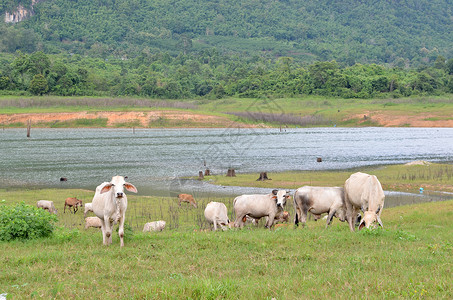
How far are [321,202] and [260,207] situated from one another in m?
2.13

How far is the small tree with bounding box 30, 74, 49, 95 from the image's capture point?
12975 cm

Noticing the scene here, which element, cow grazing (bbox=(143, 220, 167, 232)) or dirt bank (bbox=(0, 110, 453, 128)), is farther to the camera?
dirt bank (bbox=(0, 110, 453, 128))

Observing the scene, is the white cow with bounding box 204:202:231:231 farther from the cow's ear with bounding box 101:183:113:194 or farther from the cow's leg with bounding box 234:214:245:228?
the cow's ear with bounding box 101:183:113:194

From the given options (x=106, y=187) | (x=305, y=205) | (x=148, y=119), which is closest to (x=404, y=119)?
(x=148, y=119)

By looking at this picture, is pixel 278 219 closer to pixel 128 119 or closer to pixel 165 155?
pixel 165 155

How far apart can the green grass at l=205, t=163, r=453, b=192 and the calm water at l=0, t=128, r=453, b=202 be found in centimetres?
326

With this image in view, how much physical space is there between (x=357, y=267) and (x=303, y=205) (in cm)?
838

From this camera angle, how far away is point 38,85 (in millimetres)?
129750

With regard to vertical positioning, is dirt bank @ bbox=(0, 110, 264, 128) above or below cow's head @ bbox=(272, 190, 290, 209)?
below

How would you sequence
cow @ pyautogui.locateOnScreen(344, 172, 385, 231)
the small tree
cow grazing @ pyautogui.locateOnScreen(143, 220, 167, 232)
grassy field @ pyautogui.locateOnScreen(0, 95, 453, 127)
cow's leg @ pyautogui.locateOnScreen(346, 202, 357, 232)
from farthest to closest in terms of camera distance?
the small tree, grassy field @ pyautogui.locateOnScreen(0, 95, 453, 127), cow grazing @ pyautogui.locateOnScreen(143, 220, 167, 232), cow's leg @ pyautogui.locateOnScreen(346, 202, 357, 232), cow @ pyautogui.locateOnScreen(344, 172, 385, 231)

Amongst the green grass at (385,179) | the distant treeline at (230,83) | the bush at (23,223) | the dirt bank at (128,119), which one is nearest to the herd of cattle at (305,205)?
the bush at (23,223)

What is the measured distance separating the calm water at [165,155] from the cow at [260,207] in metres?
16.6

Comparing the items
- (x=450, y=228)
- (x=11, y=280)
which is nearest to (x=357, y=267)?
(x=11, y=280)

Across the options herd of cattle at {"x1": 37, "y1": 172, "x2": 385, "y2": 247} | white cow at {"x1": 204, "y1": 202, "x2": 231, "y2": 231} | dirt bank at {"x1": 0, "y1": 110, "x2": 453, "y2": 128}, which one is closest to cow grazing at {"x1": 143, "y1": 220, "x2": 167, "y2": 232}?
herd of cattle at {"x1": 37, "y1": 172, "x2": 385, "y2": 247}
